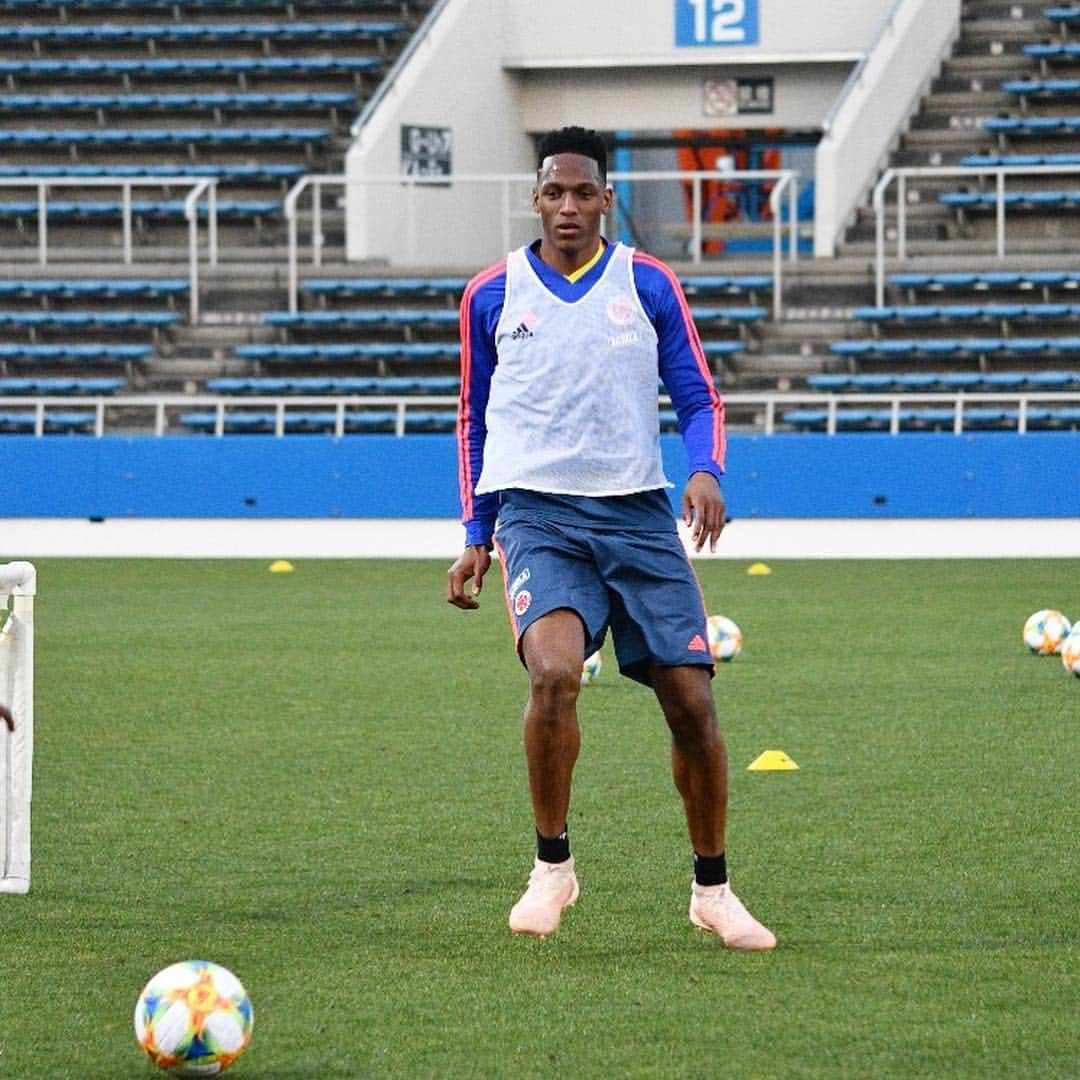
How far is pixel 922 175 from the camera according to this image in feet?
90.9

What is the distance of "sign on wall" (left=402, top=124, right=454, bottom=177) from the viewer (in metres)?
29.0

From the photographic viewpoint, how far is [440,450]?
923 inches

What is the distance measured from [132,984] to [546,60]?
26804mm

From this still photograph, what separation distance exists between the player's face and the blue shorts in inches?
25.8

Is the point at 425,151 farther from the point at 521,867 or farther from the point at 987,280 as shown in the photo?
the point at 521,867

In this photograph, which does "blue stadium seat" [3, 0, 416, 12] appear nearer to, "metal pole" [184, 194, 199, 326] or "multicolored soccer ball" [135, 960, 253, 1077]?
"metal pole" [184, 194, 199, 326]

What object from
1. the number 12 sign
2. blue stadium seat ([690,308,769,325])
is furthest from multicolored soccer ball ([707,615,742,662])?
the number 12 sign

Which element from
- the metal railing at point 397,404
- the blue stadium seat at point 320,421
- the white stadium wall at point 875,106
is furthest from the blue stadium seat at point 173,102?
the white stadium wall at point 875,106

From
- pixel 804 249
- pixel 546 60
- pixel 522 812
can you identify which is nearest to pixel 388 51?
pixel 546 60

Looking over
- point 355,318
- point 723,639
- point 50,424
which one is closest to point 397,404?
point 355,318

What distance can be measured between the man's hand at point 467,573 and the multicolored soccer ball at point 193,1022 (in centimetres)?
161

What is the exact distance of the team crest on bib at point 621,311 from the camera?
5.82 meters

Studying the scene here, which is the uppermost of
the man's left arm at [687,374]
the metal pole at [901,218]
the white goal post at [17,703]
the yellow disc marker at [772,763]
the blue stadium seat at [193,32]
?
the blue stadium seat at [193,32]

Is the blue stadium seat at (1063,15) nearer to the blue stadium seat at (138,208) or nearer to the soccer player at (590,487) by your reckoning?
the blue stadium seat at (138,208)
